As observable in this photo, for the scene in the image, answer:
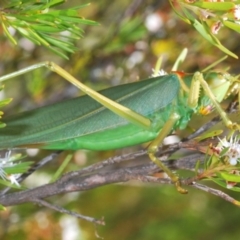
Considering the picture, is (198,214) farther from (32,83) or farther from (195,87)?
(195,87)

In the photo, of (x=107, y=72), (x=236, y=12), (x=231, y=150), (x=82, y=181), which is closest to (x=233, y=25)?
(x=236, y=12)

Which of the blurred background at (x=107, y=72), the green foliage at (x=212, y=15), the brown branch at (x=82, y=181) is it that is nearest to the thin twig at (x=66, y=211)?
the brown branch at (x=82, y=181)

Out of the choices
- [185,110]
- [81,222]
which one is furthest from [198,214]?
[185,110]

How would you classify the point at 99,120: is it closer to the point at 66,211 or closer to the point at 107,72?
the point at 66,211

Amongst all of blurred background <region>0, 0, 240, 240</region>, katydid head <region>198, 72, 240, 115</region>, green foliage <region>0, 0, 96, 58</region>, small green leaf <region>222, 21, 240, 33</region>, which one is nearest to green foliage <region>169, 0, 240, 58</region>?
small green leaf <region>222, 21, 240, 33</region>

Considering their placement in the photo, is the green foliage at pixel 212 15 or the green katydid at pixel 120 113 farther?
the green katydid at pixel 120 113

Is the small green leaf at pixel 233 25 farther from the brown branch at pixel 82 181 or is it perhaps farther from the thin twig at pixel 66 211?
the thin twig at pixel 66 211
